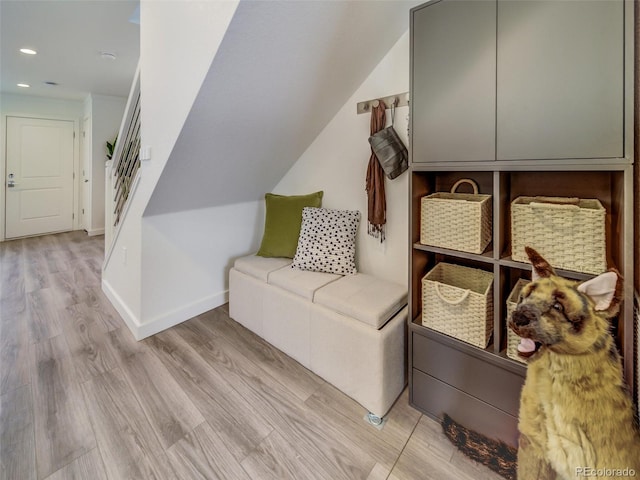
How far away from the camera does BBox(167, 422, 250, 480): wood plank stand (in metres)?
1.24

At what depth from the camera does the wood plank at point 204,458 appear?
4.06ft

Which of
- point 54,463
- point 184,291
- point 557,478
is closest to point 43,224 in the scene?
point 184,291

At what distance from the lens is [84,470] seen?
125cm

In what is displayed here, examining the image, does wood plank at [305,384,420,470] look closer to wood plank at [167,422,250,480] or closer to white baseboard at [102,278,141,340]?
wood plank at [167,422,250,480]

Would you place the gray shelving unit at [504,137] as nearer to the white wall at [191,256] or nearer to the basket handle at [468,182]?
the basket handle at [468,182]

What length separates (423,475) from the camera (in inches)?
48.4

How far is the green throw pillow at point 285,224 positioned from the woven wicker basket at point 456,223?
1.13 m

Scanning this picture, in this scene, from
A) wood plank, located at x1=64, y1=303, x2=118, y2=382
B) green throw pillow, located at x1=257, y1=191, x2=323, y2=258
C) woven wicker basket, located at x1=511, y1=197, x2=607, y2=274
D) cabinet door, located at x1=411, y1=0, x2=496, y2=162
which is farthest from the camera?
green throw pillow, located at x1=257, y1=191, x2=323, y2=258

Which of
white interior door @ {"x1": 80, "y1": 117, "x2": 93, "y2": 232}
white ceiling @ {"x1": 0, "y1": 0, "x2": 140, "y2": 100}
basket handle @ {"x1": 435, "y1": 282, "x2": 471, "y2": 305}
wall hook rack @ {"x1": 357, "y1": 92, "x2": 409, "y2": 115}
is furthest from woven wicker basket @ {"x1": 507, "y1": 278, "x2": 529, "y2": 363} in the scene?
white interior door @ {"x1": 80, "y1": 117, "x2": 93, "y2": 232}

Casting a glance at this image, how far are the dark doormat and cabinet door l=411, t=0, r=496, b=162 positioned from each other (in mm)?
1178

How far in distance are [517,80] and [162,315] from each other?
8.32ft

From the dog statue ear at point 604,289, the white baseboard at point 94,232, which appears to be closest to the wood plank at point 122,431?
the dog statue ear at point 604,289

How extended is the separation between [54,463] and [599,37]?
99.7 inches

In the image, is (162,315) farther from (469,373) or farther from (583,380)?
(583,380)
